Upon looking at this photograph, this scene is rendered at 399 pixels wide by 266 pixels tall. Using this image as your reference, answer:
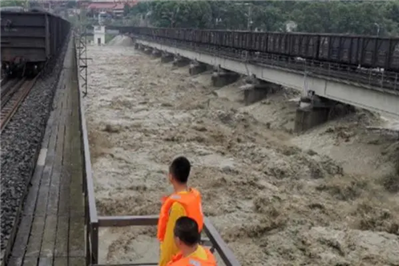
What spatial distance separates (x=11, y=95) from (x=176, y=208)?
1783 centimetres

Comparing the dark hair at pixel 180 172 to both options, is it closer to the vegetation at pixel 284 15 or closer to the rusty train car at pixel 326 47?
the rusty train car at pixel 326 47

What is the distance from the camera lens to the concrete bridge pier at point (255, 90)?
107 feet

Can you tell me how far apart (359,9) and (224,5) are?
24.1 metres

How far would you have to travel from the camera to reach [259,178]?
16516 millimetres

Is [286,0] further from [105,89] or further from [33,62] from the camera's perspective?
[33,62]

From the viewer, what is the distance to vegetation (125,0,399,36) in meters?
72.1

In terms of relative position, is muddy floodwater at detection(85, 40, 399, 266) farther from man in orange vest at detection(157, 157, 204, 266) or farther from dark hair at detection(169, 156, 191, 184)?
dark hair at detection(169, 156, 191, 184)

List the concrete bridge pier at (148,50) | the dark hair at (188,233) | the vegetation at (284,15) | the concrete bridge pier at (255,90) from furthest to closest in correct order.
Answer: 1. the concrete bridge pier at (148,50)
2. the vegetation at (284,15)
3. the concrete bridge pier at (255,90)
4. the dark hair at (188,233)

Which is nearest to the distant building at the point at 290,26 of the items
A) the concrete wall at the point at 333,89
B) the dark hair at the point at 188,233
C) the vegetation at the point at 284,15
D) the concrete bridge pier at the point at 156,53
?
the vegetation at the point at 284,15

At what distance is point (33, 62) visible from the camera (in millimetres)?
26250

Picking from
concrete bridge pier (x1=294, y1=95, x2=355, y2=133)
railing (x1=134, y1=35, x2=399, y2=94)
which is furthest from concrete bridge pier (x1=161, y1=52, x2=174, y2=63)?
concrete bridge pier (x1=294, y1=95, x2=355, y2=133)

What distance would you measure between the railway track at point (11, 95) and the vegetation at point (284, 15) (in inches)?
1749

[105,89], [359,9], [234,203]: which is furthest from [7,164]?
[359,9]

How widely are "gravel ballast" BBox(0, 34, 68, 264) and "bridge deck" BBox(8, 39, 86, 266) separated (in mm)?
158
